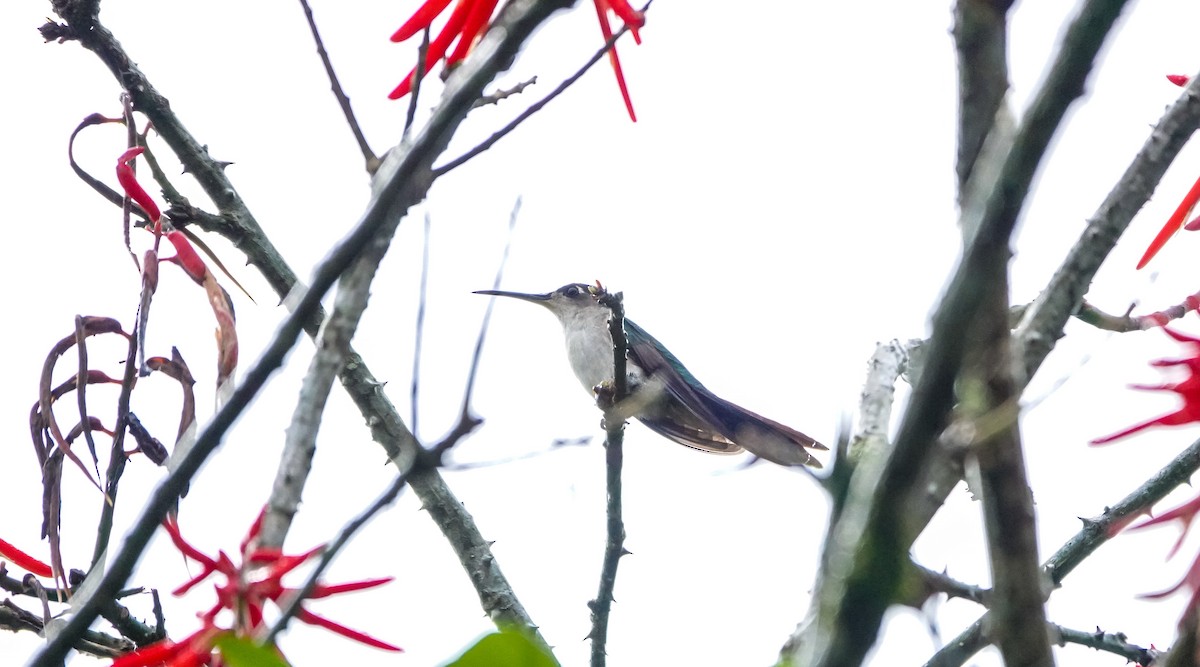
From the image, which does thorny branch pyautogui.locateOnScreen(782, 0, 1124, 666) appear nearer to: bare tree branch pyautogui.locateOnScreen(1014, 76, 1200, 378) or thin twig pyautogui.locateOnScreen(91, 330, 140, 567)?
bare tree branch pyautogui.locateOnScreen(1014, 76, 1200, 378)

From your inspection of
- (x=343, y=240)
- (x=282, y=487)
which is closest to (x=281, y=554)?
(x=282, y=487)

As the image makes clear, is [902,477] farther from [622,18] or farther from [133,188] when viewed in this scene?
[133,188]

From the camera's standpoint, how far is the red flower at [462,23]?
1854 mm

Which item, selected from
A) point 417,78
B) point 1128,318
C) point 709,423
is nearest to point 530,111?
point 417,78

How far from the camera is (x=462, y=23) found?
1878mm

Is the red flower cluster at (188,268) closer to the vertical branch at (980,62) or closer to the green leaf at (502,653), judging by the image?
the green leaf at (502,653)

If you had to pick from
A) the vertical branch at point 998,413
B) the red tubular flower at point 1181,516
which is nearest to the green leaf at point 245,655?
the vertical branch at point 998,413

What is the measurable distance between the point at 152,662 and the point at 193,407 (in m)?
0.44

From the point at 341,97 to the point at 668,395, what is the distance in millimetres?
4557

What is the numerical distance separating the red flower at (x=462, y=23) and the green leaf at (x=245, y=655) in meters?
1.00

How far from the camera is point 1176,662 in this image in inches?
48.9

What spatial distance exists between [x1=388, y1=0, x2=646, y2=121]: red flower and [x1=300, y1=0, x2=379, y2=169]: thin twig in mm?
102

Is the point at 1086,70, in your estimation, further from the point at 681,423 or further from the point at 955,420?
the point at 681,423

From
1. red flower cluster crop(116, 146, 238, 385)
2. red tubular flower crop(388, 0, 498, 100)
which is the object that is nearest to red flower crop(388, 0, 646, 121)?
red tubular flower crop(388, 0, 498, 100)
